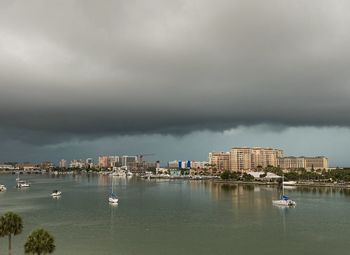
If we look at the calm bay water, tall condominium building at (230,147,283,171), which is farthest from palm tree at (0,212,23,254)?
tall condominium building at (230,147,283,171)

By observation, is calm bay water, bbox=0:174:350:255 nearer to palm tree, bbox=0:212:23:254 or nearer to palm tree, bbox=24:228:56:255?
palm tree, bbox=0:212:23:254

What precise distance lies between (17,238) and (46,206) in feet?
93.7

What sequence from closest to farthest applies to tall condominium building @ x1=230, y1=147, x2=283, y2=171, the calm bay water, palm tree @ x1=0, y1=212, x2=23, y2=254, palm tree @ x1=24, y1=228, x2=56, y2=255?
palm tree @ x1=24, y1=228, x2=56, y2=255, palm tree @ x1=0, y1=212, x2=23, y2=254, the calm bay water, tall condominium building @ x1=230, y1=147, x2=283, y2=171

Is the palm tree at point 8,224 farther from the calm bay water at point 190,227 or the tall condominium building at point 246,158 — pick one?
the tall condominium building at point 246,158

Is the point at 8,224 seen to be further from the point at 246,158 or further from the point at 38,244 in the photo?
the point at 246,158

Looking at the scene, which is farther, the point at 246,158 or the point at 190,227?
the point at 246,158

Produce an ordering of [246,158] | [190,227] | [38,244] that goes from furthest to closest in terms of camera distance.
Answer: [246,158] < [190,227] < [38,244]

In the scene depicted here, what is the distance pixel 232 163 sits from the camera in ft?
639

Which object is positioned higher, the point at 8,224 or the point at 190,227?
the point at 8,224

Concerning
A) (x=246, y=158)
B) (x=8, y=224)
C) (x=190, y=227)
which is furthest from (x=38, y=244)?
(x=246, y=158)

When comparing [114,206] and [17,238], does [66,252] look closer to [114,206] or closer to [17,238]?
[17,238]

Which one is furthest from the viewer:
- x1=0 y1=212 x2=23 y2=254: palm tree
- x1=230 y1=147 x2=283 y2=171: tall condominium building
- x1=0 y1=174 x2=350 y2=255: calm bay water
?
x1=230 y1=147 x2=283 y2=171: tall condominium building

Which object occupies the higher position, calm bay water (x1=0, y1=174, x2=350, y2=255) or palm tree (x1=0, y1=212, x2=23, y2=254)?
palm tree (x1=0, y1=212, x2=23, y2=254)

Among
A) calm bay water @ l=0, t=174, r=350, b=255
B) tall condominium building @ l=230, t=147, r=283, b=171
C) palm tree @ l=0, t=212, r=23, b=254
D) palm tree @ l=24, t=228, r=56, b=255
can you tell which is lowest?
calm bay water @ l=0, t=174, r=350, b=255
